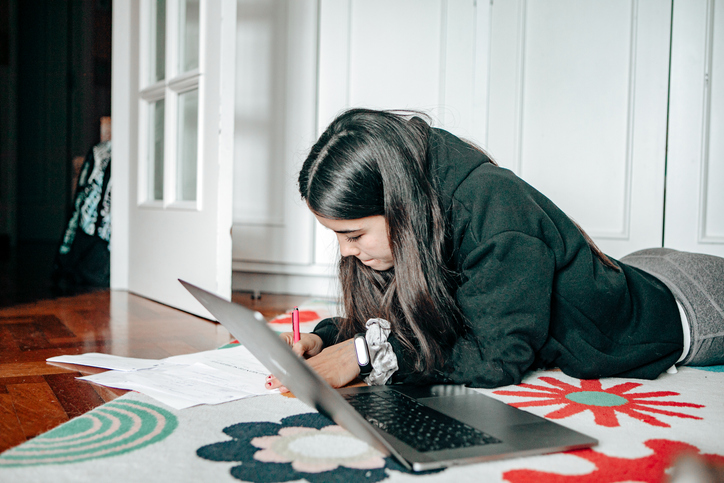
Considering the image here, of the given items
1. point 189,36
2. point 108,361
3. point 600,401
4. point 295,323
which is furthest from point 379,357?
point 189,36

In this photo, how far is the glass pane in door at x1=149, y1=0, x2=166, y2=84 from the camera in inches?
78.7

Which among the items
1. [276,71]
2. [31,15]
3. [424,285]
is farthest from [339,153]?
[31,15]

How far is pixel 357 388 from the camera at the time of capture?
850mm

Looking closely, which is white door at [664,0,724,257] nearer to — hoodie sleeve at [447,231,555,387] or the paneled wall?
the paneled wall

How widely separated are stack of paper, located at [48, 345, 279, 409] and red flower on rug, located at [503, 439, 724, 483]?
435 millimetres

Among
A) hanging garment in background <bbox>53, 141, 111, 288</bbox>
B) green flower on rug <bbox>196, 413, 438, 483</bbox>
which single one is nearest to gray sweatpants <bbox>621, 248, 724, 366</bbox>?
A: green flower on rug <bbox>196, 413, 438, 483</bbox>

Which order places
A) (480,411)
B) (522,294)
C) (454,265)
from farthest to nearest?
(454,265) → (522,294) → (480,411)

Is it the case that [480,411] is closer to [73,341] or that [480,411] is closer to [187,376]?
[187,376]

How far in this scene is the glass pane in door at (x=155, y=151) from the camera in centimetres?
203

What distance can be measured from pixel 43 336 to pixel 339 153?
3.05 ft

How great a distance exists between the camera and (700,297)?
110cm

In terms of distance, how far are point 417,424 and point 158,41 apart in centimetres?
182

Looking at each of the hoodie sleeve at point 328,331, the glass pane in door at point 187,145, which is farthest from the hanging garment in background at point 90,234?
the hoodie sleeve at point 328,331

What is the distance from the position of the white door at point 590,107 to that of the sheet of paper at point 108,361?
1.45m
